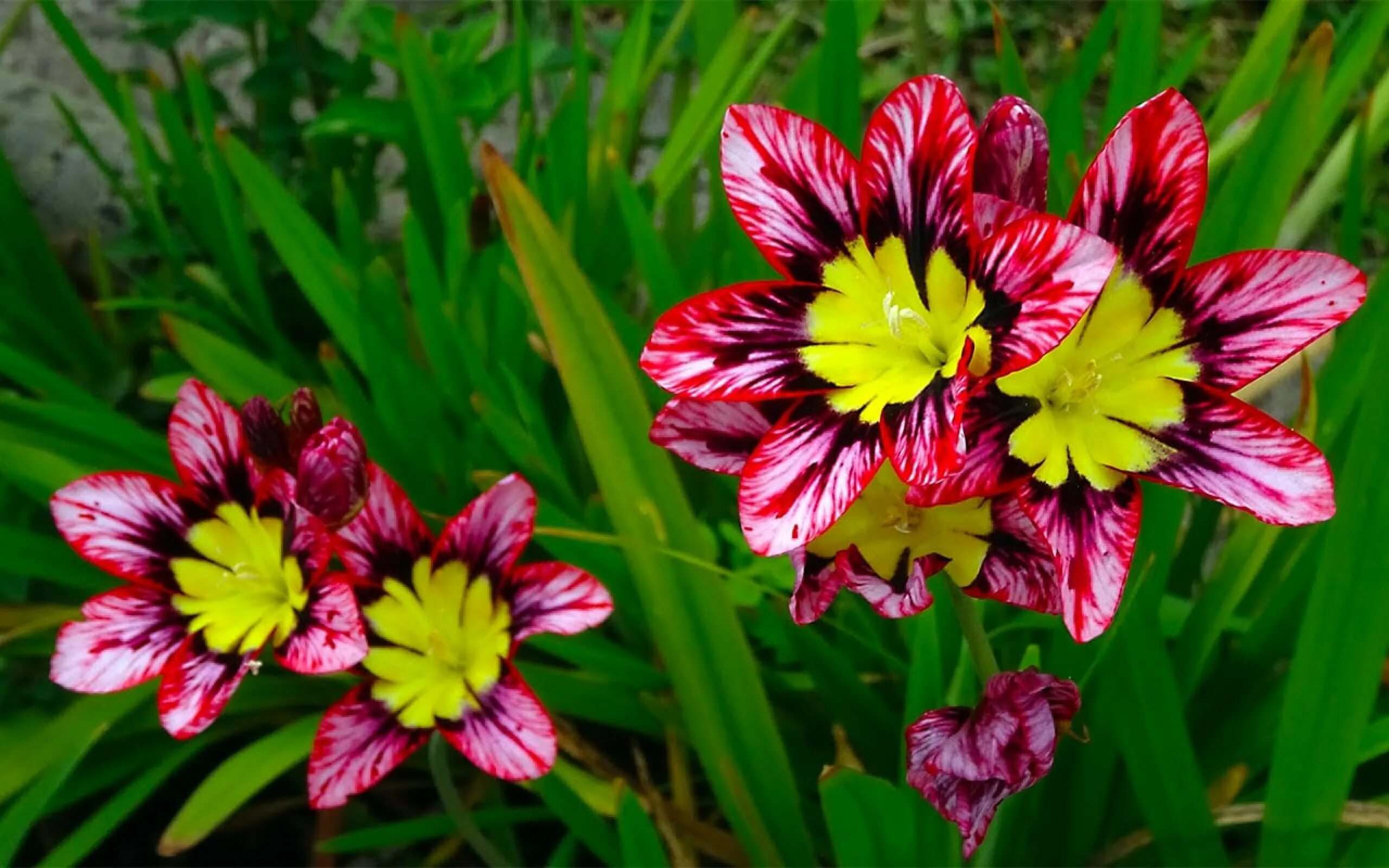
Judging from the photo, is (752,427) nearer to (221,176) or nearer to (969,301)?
(969,301)

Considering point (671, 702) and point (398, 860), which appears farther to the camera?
point (398, 860)

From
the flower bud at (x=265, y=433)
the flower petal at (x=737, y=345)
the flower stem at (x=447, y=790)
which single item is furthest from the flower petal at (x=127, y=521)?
the flower petal at (x=737, y=345)

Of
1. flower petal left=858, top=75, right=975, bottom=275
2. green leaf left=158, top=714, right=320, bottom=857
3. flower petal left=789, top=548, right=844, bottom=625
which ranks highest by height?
flower petal left=858, top=75, right=975, bottom=275

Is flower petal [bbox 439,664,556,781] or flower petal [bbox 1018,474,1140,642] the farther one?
flower petal [bbox 439,664,556,781]

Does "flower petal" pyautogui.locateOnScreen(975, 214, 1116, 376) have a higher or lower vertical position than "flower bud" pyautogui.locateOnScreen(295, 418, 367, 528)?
higher

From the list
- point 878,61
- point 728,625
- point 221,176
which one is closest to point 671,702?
point 728,625

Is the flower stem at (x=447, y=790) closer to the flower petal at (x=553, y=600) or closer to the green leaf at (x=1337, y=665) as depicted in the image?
the flower petal at (x=553, y=600)

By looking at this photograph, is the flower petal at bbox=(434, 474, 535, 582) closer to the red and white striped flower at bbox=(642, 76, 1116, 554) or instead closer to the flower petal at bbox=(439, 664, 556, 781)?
the flower petal at bbox=(439, 664, 556, 781)

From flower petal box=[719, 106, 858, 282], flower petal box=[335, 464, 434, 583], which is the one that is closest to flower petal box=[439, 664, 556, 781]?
flower petal box=[335, 464, 434, 583]

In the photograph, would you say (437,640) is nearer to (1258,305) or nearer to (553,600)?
(553,600)
